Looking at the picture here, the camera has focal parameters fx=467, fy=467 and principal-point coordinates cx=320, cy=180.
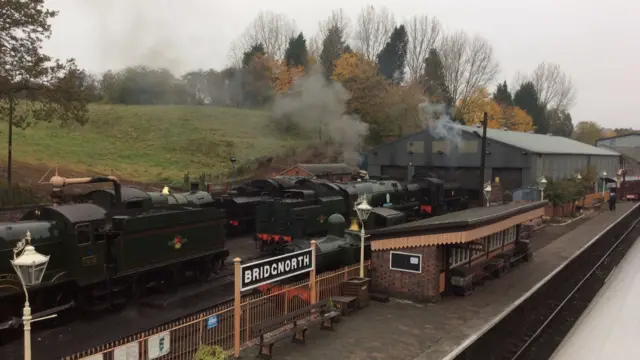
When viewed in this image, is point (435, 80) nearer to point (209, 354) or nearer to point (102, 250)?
point (102, 250)

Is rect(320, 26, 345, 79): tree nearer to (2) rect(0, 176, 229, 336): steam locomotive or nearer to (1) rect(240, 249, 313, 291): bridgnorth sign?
(2) rect(0, 176, 229, 336): steam locomotive

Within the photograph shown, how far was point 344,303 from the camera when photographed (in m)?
11.9

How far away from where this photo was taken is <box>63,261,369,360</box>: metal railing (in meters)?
8.01

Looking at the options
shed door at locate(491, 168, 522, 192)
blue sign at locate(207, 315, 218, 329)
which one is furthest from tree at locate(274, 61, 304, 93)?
blue sign at locate(207, 315, 218, 329)

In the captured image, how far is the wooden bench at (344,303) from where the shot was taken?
39.3ft

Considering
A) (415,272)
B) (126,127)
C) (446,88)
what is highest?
(446,88)

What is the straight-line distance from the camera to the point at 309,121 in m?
58.0

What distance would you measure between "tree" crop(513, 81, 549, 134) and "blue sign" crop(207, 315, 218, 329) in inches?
3585

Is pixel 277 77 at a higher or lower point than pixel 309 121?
higher

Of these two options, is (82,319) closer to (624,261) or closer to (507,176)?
(624,261)

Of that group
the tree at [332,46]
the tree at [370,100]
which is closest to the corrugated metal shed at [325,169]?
the tree at [370,100]

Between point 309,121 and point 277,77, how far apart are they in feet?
53.7

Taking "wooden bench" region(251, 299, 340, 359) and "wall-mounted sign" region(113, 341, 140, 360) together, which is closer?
"wall-mounted sign" region(113, 341, 140, 360)

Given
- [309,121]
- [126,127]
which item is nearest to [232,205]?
[309,121]
